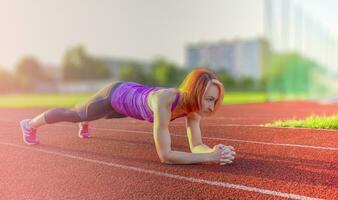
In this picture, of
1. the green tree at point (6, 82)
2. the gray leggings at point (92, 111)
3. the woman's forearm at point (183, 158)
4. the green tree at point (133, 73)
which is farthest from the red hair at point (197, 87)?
the green tree at point (133, 73)

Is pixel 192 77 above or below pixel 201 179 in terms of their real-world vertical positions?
above

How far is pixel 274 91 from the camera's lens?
18.8 m

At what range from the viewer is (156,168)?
10.2 ft

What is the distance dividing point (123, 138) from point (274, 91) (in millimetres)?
15330

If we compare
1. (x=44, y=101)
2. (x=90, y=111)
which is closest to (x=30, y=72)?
(x=44, y=101)

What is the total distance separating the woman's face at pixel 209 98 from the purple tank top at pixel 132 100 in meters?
0.56

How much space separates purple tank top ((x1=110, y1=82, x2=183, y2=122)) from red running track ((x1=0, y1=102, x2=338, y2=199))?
364 millimetres

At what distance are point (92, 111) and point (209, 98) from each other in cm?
133

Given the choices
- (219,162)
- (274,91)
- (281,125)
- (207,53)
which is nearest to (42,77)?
(274,91)

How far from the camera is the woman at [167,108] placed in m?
2.83

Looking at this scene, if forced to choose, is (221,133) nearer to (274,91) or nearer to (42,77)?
(274,91)

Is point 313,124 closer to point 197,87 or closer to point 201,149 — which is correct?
point 201,149

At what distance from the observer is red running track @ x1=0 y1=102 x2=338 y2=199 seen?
98.5 inches

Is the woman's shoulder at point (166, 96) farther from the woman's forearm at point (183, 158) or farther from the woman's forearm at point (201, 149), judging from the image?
the woman's forearm at point (201, 149)
